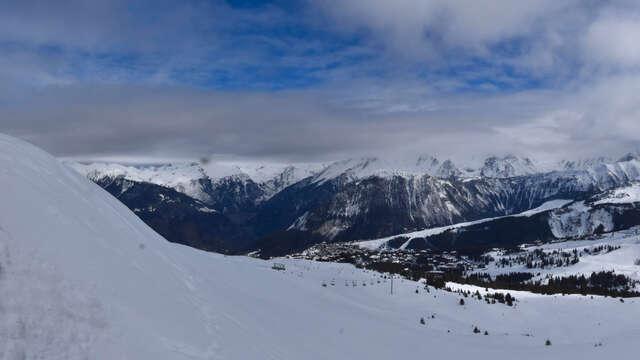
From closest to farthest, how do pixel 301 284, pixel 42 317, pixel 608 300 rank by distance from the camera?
pixel 42 317
pixel 301 284
pixel 608 300

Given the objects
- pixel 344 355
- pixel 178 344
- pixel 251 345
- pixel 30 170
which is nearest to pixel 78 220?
pixel 30 170

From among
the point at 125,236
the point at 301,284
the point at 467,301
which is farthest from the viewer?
the point at 467,301

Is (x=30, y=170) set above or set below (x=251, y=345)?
above

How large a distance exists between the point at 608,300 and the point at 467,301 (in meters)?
14.5

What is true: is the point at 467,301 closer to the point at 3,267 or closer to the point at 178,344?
the point at 178,344

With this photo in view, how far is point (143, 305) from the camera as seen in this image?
1064cm

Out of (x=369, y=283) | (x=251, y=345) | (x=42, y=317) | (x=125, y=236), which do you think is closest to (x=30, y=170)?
(x=125, y=236)

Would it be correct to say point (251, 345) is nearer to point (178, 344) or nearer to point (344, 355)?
point (178, 344)

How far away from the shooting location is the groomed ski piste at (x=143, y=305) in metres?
8.59

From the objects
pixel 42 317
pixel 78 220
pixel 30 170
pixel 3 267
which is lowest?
pixel 42 317

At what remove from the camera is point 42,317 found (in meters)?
8.35

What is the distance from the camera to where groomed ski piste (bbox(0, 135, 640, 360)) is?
859cm

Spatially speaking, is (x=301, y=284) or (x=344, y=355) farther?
(x=301, y=284)

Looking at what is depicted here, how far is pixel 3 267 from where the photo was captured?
28.1 ft
